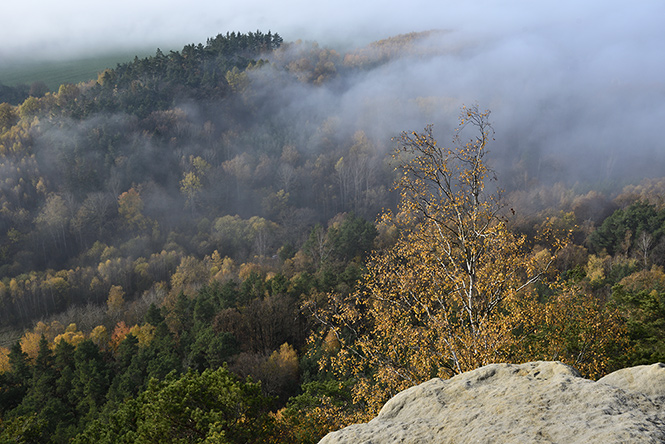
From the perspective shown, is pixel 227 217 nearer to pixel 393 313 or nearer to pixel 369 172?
pixel 369 172

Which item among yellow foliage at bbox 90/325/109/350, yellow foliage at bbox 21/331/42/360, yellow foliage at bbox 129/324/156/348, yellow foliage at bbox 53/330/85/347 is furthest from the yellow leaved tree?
yellow foliage at bbox 21/331/42/360

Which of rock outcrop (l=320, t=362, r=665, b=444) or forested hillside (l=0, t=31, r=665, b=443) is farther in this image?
forested hillside (l=0, t=31, r=665, b=443)

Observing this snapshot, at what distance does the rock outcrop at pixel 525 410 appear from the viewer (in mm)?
6425

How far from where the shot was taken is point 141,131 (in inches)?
6447

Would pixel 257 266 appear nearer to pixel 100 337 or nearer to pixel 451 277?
pixel 100 337

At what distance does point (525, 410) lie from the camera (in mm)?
7168

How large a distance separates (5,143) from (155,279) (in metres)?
81.0

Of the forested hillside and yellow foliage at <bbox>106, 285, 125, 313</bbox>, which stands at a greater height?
the forested hillside

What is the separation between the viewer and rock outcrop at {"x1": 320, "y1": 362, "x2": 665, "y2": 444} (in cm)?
643

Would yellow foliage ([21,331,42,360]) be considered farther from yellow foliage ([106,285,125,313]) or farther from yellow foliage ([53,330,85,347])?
yellow foliage ([106,285,125,313])

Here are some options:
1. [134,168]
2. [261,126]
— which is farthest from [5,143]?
[261,126]

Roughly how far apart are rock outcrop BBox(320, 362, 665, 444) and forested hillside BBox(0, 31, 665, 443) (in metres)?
4.11

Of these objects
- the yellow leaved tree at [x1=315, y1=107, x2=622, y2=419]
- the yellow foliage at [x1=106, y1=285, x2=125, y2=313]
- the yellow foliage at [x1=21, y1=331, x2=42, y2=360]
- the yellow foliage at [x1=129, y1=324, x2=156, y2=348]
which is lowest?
the yellow foliage at [x1=106, y1=285, x2=125, y2=313]

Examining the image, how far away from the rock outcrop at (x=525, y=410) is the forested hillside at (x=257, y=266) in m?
4.11
